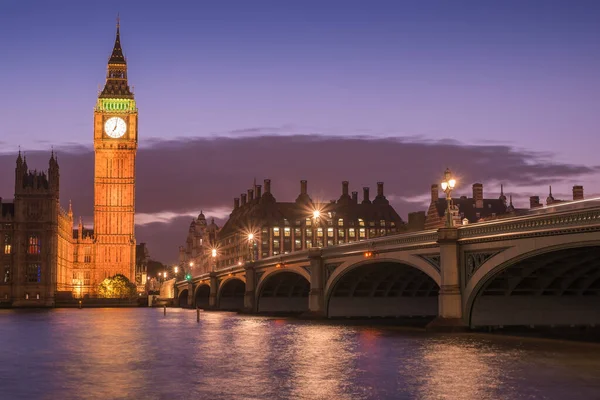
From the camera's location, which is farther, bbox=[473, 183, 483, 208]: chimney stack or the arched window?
the arched window

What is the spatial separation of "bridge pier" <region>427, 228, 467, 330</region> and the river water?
143cm

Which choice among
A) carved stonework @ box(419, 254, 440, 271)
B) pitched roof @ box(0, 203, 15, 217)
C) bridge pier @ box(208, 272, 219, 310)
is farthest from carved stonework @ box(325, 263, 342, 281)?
pitched roof @ box(0, 203, 15, 217)

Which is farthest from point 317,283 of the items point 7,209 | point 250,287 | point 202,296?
point 7,209

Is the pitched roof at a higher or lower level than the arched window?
higher

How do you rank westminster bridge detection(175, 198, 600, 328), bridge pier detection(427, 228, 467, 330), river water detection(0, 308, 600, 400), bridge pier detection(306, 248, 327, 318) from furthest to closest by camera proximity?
bridge pier detection(306, 248, 327, 318) < bridge pier detection(427, 228, 467, 330) < westminster bridge detection(175, 198, 600, 328) < river water detection(0, 308, 600, 400)

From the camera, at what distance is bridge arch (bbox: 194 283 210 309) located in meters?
148

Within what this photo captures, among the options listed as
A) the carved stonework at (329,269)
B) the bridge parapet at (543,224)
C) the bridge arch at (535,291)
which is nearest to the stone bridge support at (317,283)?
the carved stonework at (329,269)

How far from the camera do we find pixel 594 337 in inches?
1863

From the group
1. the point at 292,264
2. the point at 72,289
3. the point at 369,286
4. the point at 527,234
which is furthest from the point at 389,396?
the point at 72,289

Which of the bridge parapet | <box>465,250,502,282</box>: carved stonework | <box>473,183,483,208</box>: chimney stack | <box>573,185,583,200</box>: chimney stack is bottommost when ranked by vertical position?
<box>465,250,502,282</box>: carved stonework

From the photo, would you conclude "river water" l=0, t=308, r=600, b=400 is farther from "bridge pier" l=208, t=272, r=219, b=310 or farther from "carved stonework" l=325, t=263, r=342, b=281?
"bridge pier" l=208, t=272, r=219, b=310

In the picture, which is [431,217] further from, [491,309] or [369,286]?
[491,309]

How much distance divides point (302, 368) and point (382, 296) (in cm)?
4418

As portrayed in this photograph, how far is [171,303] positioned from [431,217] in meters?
61.7
